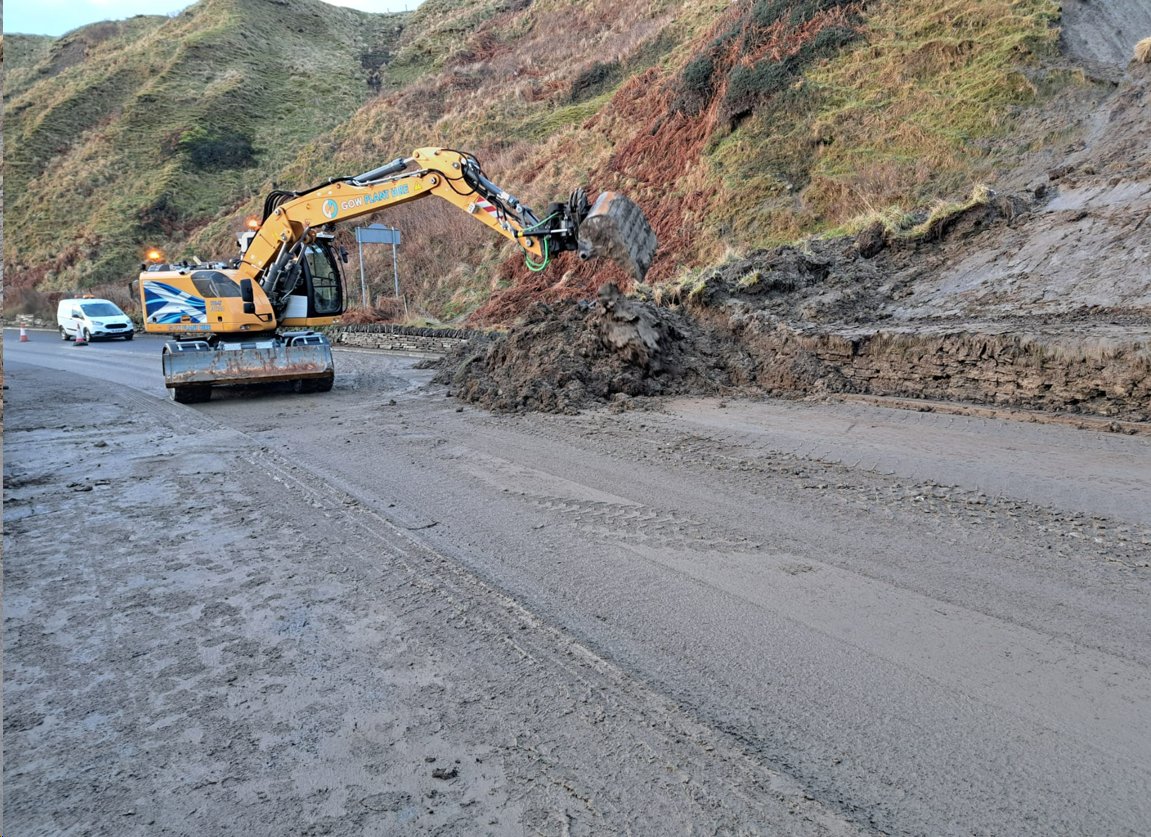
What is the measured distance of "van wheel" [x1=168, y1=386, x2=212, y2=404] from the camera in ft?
39.6

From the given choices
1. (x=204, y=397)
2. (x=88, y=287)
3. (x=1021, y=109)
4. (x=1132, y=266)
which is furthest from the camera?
(x=88, y=287)

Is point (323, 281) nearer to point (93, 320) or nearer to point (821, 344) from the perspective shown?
point (821, 344)

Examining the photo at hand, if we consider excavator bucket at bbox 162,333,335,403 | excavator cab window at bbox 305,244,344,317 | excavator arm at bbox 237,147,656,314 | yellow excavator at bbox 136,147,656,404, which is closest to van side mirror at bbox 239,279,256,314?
yellow excavator at bbox 136,147,656,404

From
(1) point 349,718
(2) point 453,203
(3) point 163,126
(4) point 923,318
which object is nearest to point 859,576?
(1) point 349,718

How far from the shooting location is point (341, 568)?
5.11 meters

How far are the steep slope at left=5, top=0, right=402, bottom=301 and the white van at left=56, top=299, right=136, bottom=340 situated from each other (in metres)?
13.4

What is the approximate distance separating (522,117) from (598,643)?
34764 millimetres

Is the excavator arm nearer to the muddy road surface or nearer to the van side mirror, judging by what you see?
the van side mirror

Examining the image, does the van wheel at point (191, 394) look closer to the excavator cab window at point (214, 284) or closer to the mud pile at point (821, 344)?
the excavator cab window at point (214, 284)

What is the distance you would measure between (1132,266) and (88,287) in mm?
43801

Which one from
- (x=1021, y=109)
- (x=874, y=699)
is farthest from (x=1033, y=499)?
(x=1021, y=109)

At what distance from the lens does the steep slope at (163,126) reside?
42.4m

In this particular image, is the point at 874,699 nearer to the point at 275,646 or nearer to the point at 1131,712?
the point at 1131,712

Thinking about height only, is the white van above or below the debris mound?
above
